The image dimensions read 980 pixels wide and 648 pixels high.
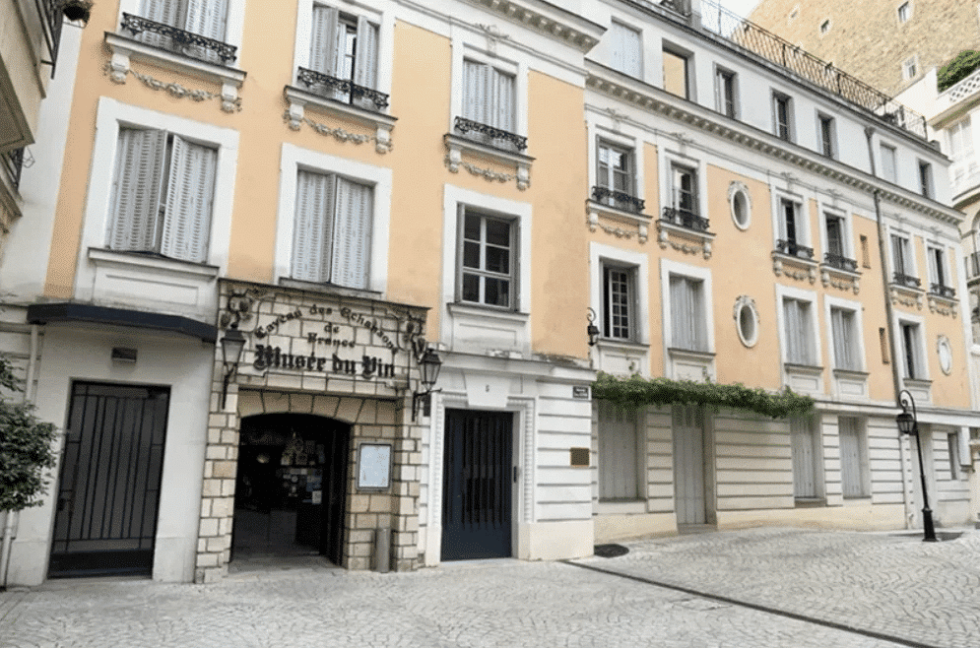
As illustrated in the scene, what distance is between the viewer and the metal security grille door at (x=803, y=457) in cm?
1808

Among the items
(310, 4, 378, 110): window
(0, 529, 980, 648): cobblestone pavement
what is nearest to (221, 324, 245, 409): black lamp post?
(0, 529, 980, 648): cobblestone pavement

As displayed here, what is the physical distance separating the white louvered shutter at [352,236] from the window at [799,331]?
40.7 feet

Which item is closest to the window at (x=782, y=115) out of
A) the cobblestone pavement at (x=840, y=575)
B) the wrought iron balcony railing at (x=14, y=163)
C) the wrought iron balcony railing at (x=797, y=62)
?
the wrought iron balcony railing at (x=797, y=62)

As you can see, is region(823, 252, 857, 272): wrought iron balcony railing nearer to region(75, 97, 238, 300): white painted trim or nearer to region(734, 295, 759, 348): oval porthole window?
region(734, 295, 759, 348): oval porthole window

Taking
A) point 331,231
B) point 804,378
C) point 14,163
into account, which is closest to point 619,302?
point 804,378

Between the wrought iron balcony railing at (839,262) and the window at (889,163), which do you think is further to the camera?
the window at (889,163)

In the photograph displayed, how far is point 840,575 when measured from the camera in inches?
413

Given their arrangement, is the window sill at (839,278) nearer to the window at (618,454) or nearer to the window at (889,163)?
the window at (889,163)

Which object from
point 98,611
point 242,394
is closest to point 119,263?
point 242,394

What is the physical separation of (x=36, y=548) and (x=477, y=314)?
7.04 m

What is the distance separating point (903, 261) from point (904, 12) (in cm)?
2234

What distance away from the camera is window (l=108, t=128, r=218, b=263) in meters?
9.59

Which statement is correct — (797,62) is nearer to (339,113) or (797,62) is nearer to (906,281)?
(906,281)

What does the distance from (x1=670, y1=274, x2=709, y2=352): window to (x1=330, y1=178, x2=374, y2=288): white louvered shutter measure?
26.9 ft
